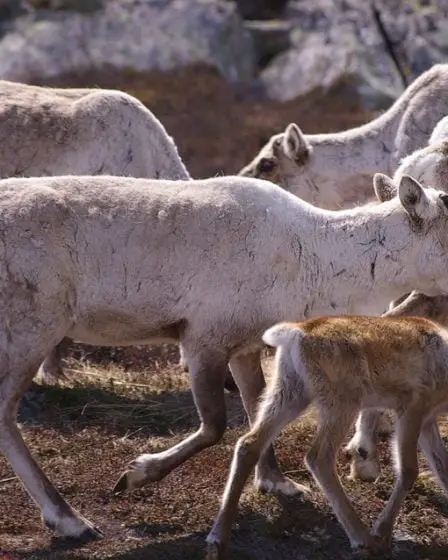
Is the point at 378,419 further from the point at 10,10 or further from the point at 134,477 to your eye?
the point at 10,10

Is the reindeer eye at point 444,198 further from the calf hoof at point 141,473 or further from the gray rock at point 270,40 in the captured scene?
the gray rock at point 270,40

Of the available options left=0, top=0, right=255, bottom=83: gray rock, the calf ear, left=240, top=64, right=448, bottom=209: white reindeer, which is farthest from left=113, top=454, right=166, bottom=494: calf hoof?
left=0, top=0, right=255, bottom=83: gray rock

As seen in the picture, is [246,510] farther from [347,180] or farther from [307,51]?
[307,51]

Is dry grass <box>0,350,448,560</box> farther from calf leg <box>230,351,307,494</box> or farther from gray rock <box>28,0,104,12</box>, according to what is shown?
gray rock <box>28,0,104,12</box>

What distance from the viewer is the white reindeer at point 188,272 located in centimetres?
677

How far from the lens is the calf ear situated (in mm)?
7227

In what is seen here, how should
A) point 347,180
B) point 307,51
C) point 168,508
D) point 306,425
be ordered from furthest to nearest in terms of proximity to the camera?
point 307,51 → point 347,180 → point 306,425 → point 168,508

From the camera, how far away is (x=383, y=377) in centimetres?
635

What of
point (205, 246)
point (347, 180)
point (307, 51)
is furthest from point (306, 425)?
point (307, 51)

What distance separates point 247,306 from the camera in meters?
7.07

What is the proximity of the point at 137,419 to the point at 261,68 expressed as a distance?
1406 centimetres

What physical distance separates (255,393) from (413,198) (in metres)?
1.38

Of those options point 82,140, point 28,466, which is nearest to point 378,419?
point 28,466

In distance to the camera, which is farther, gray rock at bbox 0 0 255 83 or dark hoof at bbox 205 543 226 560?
gray rock at bbox 0 0 255 83
